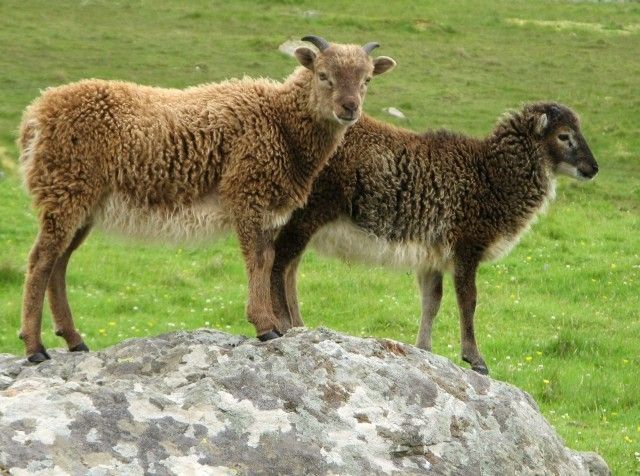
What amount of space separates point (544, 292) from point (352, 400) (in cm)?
1067

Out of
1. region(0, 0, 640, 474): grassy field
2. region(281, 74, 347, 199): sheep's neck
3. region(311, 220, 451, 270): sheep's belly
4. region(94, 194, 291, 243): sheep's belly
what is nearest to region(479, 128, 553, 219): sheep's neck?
region(311, 220, 451, 270): sheep's belly

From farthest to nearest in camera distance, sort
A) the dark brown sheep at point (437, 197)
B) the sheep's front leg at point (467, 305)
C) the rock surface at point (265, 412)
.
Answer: the dark brown sheep at point (437, 197)
the sheep's front leg at point (467, 305)
the rock surface at point (265, 412)

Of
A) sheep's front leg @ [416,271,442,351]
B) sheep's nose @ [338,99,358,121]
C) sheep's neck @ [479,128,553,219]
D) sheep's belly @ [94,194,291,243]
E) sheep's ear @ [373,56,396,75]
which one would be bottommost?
sheep's front leg @ [416,271,442,351]

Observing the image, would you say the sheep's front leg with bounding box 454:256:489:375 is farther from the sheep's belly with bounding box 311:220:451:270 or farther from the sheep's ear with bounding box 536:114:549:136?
the sheep's ear with bounding box 536:114:549:136

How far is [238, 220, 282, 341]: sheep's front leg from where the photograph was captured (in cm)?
846

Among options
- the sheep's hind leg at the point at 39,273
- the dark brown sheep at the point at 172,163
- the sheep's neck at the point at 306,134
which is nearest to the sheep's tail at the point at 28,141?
the dark brown sheep at the point at 172,163

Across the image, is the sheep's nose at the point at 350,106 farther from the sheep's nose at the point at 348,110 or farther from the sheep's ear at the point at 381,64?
the sheep's ear at the point at 381,64

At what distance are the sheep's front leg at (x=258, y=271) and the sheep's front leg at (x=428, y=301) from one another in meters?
3.19

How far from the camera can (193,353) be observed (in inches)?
300

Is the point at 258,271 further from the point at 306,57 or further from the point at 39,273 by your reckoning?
the point at 306,57

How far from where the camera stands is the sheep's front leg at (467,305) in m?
10.9

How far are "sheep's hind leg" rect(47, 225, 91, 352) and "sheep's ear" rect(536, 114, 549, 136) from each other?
5593 millimetres

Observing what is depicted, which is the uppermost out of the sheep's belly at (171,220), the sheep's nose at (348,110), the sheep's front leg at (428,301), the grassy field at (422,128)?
the sheep's nose at (348,110)

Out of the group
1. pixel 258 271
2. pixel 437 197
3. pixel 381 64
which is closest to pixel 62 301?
pixel 258 271
